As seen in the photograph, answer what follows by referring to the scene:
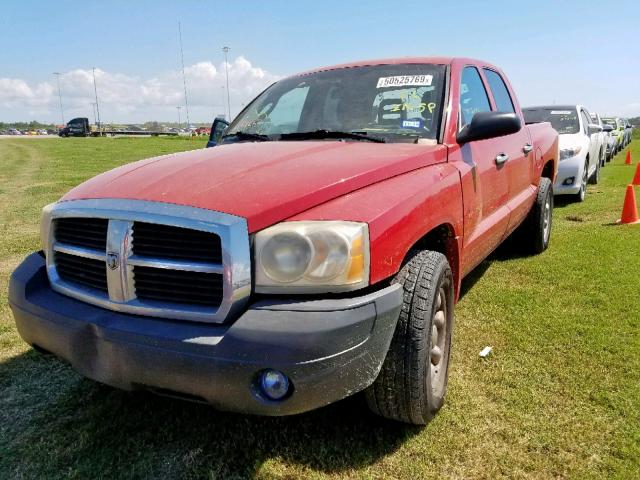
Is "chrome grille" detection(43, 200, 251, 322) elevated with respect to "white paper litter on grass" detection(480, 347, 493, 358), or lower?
elevated

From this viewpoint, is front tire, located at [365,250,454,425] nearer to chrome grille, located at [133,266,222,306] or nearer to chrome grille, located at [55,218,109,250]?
chrome grille, located at [133,266,222,306]

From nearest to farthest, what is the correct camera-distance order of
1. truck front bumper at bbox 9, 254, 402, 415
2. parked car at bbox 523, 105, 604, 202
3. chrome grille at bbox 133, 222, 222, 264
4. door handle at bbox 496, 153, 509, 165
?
1. truck front bumper at bbox 9, 254, 402, 415
2. chrome grille at bbox 133, 222, 222, 264
3. door handle at bbox 496, 153, 509, 165
4. parked car at bbox 523, 105, 604, 202

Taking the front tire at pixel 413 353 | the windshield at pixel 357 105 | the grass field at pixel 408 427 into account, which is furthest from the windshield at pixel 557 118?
the front tire at pixel 413 353

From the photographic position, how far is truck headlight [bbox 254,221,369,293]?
6.18ft

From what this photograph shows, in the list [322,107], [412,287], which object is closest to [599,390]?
[412,287]

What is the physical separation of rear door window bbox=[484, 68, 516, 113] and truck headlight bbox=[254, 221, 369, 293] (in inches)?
108

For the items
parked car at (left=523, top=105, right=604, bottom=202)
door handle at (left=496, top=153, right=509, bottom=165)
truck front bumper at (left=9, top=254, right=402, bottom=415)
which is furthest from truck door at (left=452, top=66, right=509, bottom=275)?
parked car at (left=523, top=105, right=604, bottom=202)

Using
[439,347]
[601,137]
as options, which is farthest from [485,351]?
[601,137]

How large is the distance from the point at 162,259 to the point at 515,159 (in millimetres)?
3000

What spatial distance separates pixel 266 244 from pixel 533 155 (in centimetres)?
356

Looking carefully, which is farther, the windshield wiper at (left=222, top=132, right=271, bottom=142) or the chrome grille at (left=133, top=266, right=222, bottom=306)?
the windshield wiper at (left=222, top=132, right=271, bottom=142)

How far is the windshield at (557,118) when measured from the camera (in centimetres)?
953

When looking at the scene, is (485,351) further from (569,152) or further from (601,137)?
(601,137)

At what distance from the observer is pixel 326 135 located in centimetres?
307
